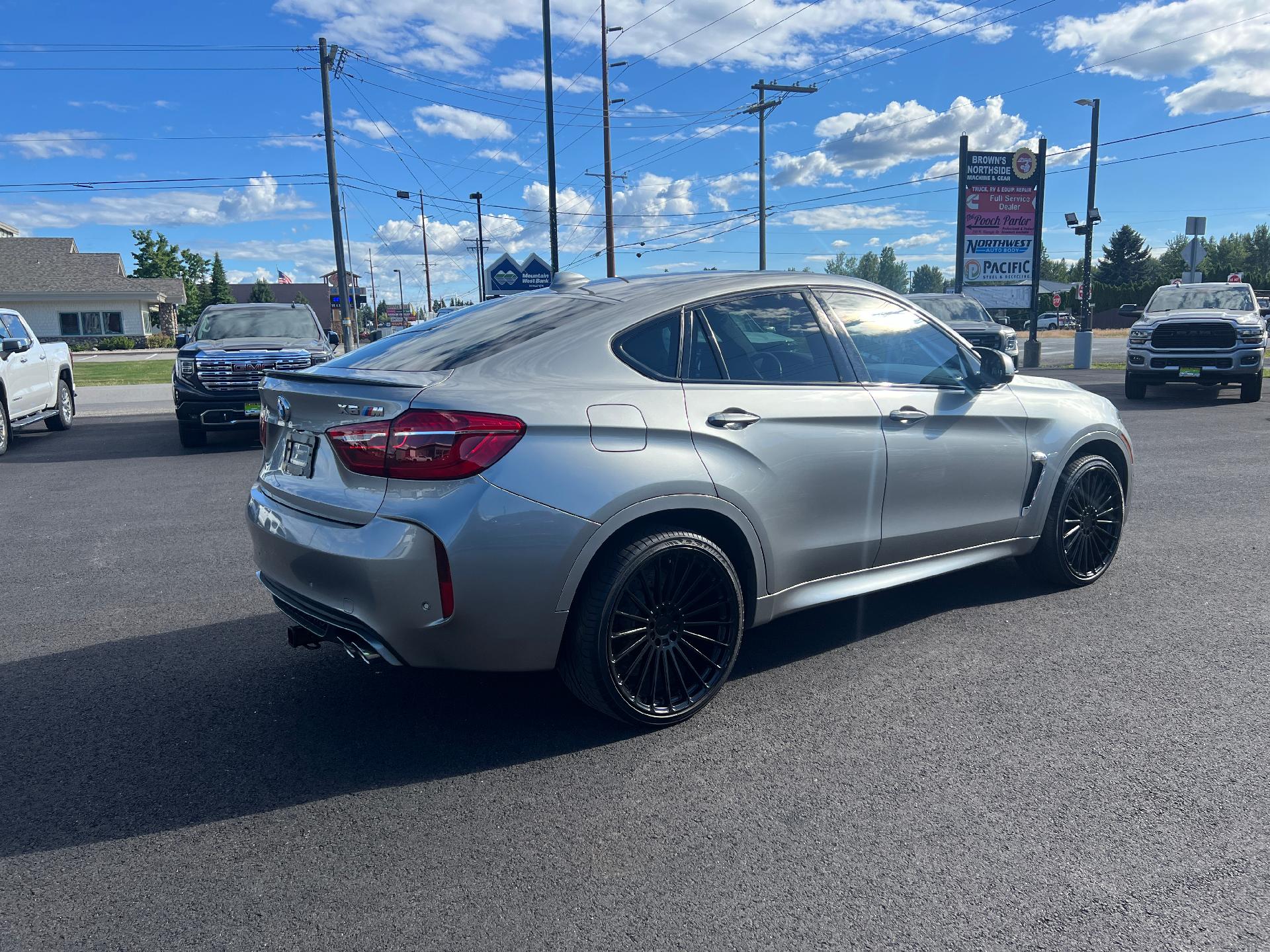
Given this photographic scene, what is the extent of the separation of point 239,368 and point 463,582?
980 centimetres

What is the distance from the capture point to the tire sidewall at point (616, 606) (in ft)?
10.8

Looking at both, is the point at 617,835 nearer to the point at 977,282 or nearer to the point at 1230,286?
the point at 1230,286

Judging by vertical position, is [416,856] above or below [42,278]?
below

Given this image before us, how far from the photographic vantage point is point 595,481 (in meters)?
3.25

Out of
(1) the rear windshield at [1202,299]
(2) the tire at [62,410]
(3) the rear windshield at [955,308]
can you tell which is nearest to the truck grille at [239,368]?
(2) the tire at [62,410]

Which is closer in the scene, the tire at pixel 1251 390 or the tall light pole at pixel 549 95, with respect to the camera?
the tire at pixel 1251 390

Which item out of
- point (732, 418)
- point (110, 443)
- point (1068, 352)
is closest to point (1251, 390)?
point (732, 418)

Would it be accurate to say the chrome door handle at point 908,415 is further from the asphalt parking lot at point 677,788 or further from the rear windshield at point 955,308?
the rear windshield at point 955,308

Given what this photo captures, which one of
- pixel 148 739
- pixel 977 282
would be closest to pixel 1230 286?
pixel 977 282

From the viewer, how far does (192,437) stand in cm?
1194

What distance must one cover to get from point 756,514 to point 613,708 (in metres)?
0.93

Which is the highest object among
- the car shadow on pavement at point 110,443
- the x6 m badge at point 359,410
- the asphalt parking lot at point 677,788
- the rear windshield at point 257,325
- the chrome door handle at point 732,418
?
the rear windshield at point 257,325

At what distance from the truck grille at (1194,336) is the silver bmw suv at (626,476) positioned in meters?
13.0

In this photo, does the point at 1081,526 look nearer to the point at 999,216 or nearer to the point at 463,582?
the point at 463,582
